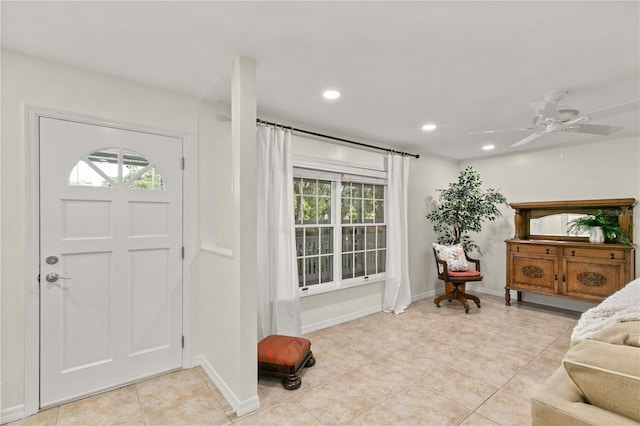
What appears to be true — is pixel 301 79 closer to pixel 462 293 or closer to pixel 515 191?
pixel 462 293

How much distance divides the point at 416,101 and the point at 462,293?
2963mm

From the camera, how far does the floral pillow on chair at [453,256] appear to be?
15.3 ft

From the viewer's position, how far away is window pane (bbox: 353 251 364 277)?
4.27 meters

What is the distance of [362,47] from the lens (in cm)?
205

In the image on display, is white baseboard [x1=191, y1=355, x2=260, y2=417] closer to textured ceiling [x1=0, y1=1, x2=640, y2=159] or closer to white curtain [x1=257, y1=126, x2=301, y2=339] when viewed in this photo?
white curtain [x1=257, y1=126, x2=301, y2=339]

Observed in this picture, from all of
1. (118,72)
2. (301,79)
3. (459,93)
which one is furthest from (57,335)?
(459,93)

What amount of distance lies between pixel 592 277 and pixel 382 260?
2627 mm

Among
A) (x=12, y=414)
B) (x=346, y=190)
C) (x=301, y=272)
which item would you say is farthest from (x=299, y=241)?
(x=12, y=414)

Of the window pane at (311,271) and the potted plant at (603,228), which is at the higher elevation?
the potted plant at (603,228)

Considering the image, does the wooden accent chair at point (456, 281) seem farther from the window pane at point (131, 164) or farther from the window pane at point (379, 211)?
the window pane at point (131, 164)

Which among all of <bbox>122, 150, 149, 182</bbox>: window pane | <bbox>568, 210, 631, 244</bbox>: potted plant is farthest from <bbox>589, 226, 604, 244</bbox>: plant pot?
<bbox>122, 150, 149, 182</bbox>: window pane

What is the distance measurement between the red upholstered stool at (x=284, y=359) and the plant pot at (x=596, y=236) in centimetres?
408

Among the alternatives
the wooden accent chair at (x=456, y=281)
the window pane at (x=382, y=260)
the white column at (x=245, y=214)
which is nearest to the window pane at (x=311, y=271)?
the window pane at (x=382, y=260)

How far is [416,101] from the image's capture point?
3000 millimetres
